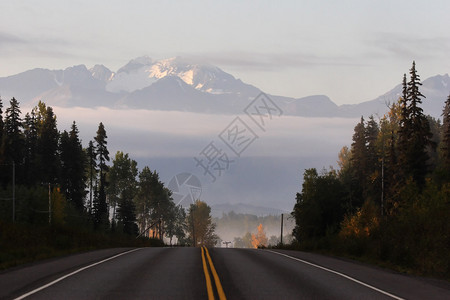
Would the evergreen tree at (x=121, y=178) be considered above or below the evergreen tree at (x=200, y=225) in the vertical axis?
above

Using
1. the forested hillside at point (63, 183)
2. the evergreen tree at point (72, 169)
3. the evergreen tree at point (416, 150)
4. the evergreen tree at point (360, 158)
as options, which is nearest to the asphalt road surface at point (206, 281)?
the forested hillside at point (63, 183)

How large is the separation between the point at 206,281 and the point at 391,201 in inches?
2382

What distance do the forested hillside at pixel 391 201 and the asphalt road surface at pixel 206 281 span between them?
3.37 m

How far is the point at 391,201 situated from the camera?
73.8 meters

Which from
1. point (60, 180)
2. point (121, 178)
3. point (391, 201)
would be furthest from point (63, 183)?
point (391, 201)

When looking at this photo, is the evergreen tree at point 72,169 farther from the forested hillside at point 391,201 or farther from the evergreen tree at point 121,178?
the forested hillside at point 391,201

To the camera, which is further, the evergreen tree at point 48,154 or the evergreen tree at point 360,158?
the evergreen tree at point 48,154

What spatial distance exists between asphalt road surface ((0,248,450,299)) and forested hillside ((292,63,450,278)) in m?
3.37

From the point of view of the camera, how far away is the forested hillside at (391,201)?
25.5m

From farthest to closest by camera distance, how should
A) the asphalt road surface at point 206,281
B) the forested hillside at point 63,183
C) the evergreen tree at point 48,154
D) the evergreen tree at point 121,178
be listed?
1. the evergreen tree at point 121,178
2. the evergreen tree at point 48,154
3. the forested hillside at point 63,183
4. the asphalt road surface at point 206,281

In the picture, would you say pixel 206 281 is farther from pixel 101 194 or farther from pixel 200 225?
pixel 200 225

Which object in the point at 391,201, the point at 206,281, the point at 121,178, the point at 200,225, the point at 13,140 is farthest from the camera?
the point at 200,225

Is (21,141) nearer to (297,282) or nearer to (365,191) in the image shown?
(365,191)

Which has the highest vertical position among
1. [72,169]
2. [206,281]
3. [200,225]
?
[72,169]
